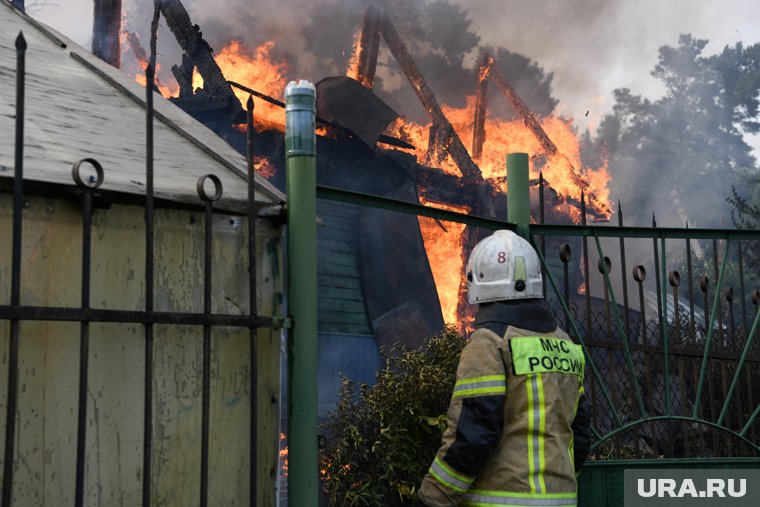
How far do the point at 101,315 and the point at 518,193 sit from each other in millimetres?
2601

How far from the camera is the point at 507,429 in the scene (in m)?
3.47

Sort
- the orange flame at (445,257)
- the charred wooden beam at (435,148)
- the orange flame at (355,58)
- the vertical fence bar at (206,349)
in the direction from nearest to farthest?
1. the vertical fence bar at (206,349)
2. the orange flame at (445,257)
3. the charred wooden beam at (435,148)
4. the orange flame at (355,58)

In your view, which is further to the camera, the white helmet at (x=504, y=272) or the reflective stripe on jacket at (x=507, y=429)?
the white helmet at (x=504, y=272)

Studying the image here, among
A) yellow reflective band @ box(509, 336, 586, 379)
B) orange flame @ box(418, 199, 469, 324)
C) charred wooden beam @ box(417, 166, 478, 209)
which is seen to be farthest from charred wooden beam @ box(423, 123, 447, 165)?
yellow reflective band @ box(509, 336, 586, 379)

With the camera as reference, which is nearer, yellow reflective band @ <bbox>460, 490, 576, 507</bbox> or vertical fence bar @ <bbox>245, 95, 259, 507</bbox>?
vertical fence bar @ <bbox>245, 95, 259, 507</bbox>

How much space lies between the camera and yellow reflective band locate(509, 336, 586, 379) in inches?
135

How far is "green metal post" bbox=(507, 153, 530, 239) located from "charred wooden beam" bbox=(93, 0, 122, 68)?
9.58 m

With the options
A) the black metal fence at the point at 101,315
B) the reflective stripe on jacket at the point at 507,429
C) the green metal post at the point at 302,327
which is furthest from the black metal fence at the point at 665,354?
the black metal fence at the point at 101,315

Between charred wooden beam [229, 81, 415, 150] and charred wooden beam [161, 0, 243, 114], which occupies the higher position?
charred wooden beam [161, 0, 243, 114]

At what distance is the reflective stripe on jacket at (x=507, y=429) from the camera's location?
10.9ft

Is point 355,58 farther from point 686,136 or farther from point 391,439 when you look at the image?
Result: point 686,136

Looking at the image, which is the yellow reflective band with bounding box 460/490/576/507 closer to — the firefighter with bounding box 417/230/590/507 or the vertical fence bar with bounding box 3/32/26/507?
the firefighter with bounding box 417/230/590/507

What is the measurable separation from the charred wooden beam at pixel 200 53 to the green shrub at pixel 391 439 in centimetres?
796

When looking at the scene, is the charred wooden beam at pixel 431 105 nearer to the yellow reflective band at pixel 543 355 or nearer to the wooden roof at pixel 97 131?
the wooden roof at pixel 97 131
